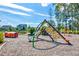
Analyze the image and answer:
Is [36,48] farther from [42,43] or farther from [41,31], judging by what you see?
[41,31]

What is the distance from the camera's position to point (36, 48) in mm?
5992

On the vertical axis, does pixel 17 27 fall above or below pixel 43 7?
below

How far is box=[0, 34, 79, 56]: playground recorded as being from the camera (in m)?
5.88

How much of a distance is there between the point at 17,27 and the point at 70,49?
1601 millimetres

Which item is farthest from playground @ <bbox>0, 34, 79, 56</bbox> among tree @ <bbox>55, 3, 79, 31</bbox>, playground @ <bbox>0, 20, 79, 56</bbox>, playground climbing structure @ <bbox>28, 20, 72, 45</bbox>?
tree @ <bbox>55, 3, 79, 31</bbox>

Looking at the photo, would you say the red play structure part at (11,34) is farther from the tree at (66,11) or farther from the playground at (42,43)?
the tree at (66,11)

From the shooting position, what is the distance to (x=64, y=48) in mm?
5977

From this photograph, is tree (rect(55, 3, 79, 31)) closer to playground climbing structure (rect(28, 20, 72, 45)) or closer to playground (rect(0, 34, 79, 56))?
playground climbing structure (rect(28, 20, 72, 45))

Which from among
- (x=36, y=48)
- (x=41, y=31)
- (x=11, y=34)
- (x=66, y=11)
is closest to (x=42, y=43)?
(x=36, y=48)

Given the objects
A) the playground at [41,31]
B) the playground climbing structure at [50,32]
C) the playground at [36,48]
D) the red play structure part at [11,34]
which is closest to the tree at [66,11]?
the playground at [41,31]

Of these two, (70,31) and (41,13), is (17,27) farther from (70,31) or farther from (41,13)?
(70,31)

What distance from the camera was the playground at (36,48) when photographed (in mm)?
5883

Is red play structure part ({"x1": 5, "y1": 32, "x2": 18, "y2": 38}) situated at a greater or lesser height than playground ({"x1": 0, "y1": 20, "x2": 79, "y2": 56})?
greater

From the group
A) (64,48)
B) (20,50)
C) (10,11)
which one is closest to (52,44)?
(64,48)
